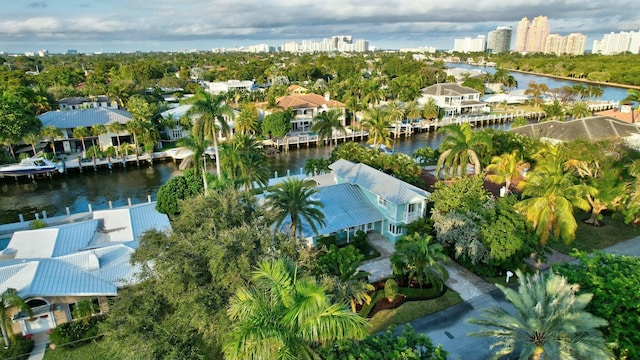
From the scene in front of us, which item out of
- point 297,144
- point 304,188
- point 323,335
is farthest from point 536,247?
point 297,144

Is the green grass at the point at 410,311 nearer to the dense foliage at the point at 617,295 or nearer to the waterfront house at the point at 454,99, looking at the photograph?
the dense foliage at the point at 617,295

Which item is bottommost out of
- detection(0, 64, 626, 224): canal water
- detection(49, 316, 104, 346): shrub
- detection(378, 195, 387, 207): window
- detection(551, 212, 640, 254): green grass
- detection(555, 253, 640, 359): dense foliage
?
detection(0, 64, 626, 224): canal water

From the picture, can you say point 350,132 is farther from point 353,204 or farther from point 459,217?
point 459,217

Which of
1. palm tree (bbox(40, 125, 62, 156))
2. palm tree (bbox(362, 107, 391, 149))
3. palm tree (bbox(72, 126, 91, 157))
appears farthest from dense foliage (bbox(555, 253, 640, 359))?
palm tree (bbox(40, 125, 62, 156))

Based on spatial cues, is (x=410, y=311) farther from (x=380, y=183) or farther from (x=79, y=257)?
(x=79, y=257)

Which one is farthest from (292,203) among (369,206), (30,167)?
(30,167)

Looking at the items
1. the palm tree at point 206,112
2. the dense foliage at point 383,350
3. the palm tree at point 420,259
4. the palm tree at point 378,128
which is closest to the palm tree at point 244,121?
the palm tree at point 378,128

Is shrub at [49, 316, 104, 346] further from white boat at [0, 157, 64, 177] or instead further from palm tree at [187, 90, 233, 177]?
white boat at [0, 157, 64, 177]
